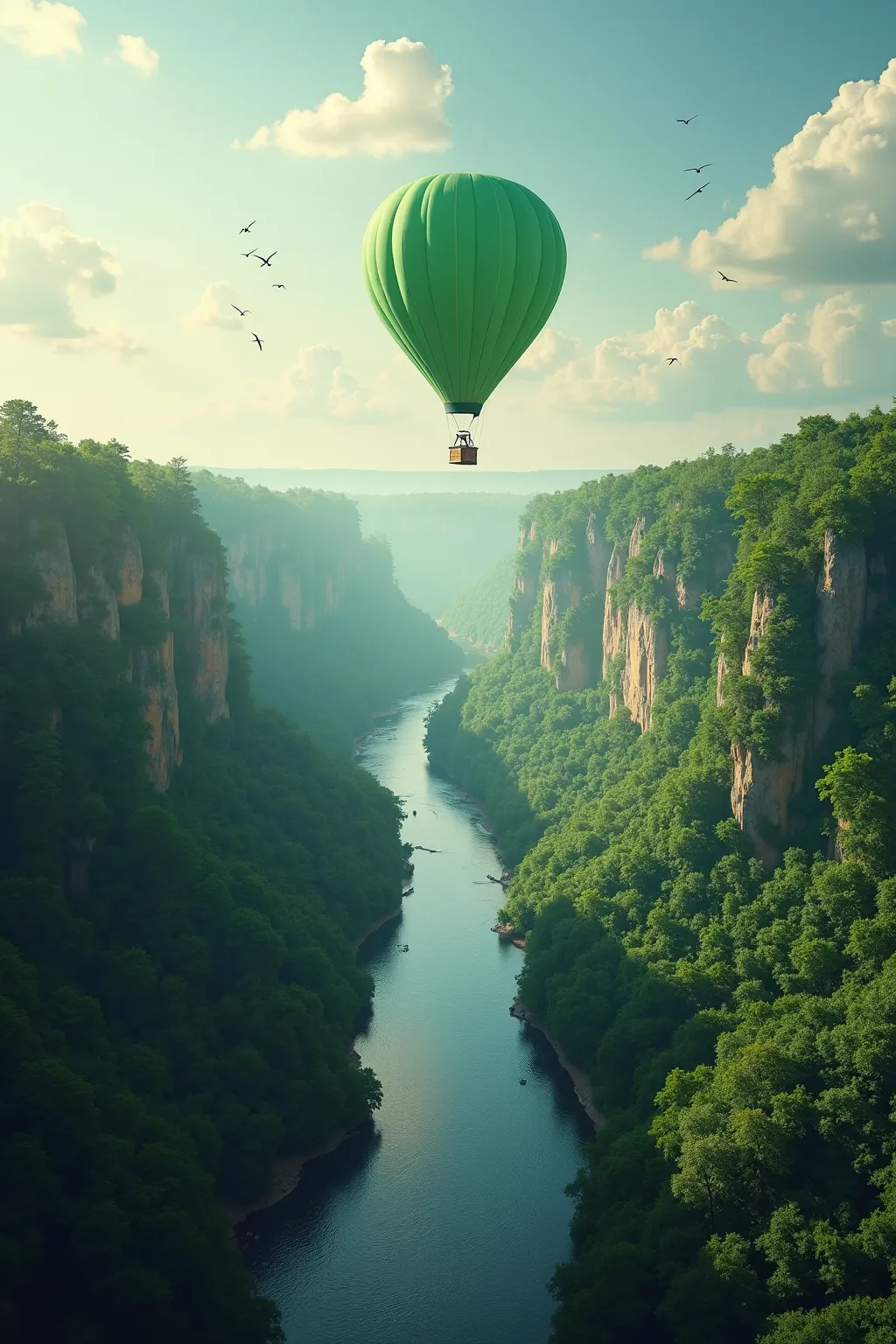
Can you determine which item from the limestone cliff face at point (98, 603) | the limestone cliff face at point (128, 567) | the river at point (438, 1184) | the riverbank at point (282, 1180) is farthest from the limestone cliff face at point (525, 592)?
the riverbank at point (282, 1180)

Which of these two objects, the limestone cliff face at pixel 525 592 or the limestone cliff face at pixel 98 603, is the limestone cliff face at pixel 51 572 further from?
the limestone cliff face at pixel 525 592

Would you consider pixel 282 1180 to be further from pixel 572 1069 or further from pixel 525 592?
pixel 525 592

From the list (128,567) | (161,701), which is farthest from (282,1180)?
(128,567)

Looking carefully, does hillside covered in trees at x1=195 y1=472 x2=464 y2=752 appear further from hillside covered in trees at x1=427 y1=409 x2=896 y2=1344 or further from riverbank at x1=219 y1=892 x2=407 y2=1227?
riverbank at x1=219 y1=892 x2=407 y2=1227

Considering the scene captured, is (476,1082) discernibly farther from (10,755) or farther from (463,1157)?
(10,755)

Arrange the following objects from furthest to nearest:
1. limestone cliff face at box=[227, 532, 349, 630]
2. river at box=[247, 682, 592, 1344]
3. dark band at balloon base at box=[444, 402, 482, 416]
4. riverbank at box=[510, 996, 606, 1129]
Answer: limestone cliff face at box=[227, 532, 349, 630] → riverbank at box=[510, 996, 606, 1129] → dark band at balloon base at box=[444, 402, 482, 416] → river at box=[247, 682, 592, 1344]

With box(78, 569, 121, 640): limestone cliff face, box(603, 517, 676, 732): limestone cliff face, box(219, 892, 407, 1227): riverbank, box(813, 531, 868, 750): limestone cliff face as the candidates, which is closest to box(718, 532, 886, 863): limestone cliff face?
box(813, 531, 868, 750): limestone cliff face
